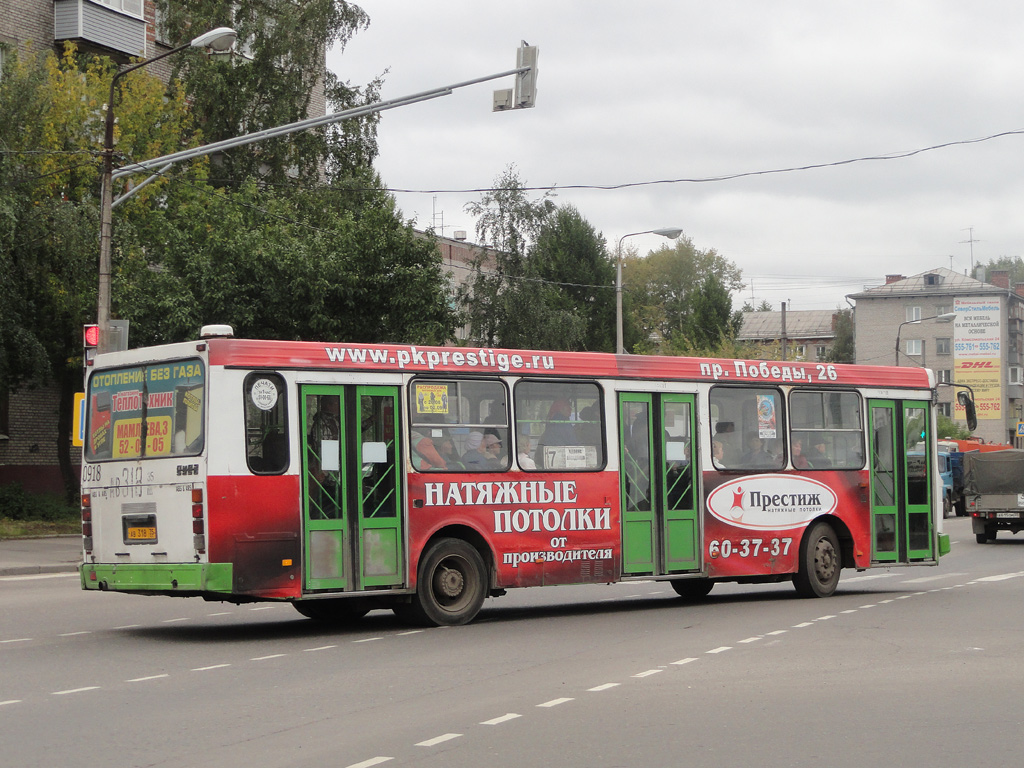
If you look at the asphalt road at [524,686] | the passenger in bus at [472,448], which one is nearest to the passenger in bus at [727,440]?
the asphalt road at [524,686]

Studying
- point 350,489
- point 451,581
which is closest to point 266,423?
point 350,489

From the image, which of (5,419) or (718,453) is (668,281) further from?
(718,453)

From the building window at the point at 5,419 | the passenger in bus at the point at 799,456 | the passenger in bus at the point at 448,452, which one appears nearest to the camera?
the passenger in bus at the point at 448,452

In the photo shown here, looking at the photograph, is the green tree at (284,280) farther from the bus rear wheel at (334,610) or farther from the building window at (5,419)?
the bus rear wheel at (334,610)

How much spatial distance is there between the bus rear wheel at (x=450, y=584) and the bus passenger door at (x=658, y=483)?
6.66 ft

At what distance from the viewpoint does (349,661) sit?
1134 centimetres

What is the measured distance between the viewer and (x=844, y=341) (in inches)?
4705

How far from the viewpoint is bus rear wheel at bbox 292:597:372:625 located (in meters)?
14.5

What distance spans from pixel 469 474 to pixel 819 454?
5.40m

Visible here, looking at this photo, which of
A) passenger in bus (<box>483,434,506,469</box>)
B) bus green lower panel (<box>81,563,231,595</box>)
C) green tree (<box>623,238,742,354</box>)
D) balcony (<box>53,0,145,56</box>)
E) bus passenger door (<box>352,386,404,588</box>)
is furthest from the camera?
green tree (<box>623,238,742,354</box>)

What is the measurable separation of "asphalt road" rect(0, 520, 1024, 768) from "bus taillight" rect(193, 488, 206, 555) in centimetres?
90

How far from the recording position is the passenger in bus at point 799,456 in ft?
56.6

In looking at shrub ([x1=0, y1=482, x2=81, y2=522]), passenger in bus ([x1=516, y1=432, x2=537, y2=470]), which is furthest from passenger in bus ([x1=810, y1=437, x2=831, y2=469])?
shrub ([x1=0, y1=482, x2=81, y2=522])

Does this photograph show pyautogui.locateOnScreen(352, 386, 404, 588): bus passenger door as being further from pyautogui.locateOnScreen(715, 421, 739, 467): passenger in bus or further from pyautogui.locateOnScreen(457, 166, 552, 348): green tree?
pyautogui.locateOnScreen(457, 166, 552, 348): green tree
